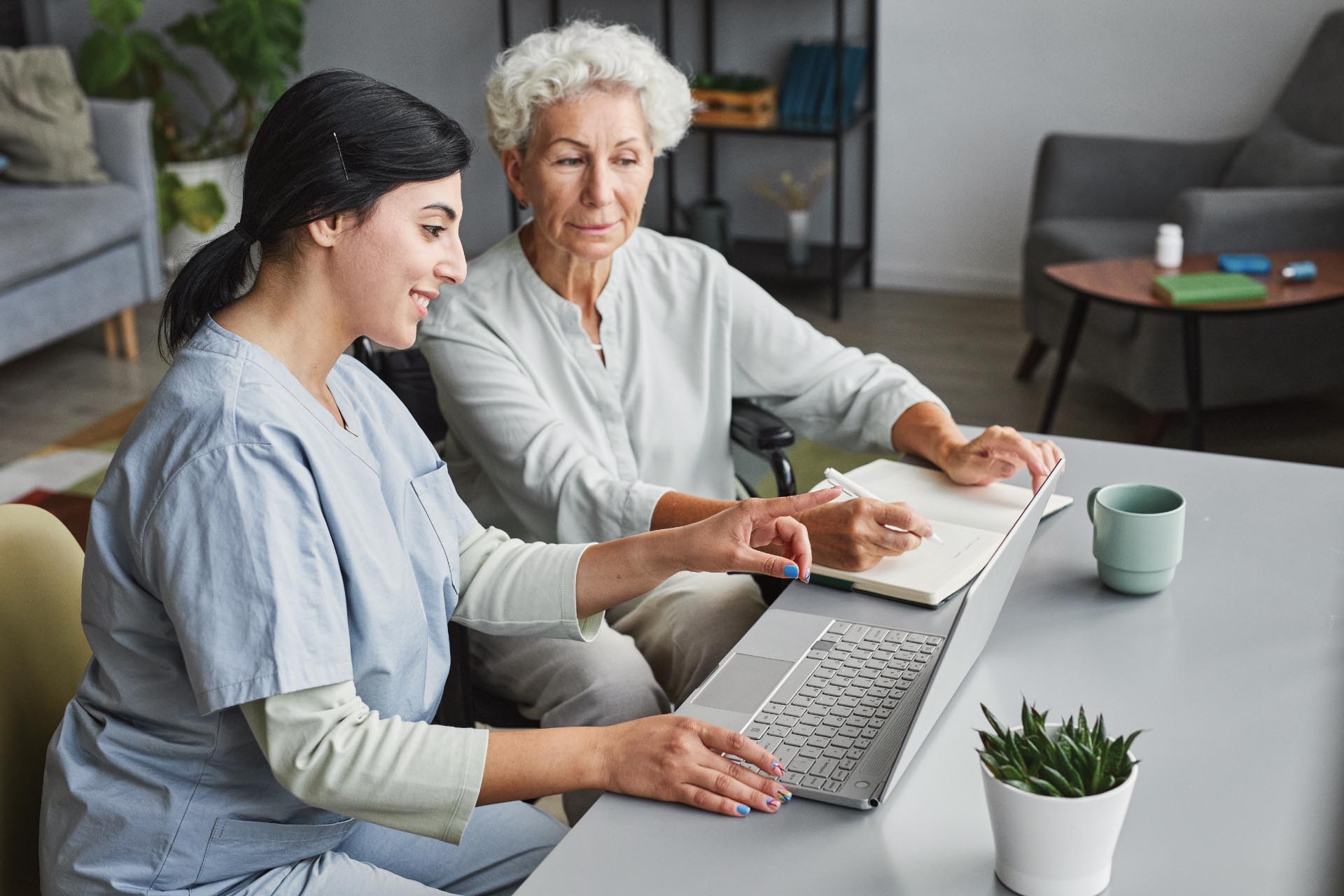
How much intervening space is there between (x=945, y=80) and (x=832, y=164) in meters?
0.49

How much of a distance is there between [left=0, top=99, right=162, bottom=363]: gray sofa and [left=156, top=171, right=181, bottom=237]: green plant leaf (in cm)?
30

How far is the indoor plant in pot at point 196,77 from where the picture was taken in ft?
15.9

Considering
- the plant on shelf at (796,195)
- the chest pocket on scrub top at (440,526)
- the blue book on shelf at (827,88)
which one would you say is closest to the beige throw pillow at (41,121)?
the plant on shelf at (796,195)

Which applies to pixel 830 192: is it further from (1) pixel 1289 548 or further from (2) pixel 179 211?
(1) pixel 1289 548

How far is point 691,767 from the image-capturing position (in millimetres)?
1076

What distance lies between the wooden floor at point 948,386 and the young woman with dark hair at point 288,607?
109 inches

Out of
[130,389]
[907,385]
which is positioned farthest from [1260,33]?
[130,389]

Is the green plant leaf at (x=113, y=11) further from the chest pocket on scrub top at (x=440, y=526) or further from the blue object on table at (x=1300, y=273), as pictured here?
the chest pocket on scrub top at (x=440, y=526)

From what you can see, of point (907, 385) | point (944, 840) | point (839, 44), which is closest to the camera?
point (944, 840)

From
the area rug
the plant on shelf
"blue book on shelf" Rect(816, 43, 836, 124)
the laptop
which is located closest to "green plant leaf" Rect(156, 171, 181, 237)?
the area rug

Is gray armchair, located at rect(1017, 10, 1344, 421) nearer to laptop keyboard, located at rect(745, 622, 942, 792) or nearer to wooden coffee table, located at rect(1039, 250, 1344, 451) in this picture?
wooden coffee table, located at rect(1039, 250, 1344, 451)

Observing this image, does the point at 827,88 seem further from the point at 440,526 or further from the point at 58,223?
the point at 440,526

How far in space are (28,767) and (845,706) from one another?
0.72 meters

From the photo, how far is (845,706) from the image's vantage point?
1182 millimetres
